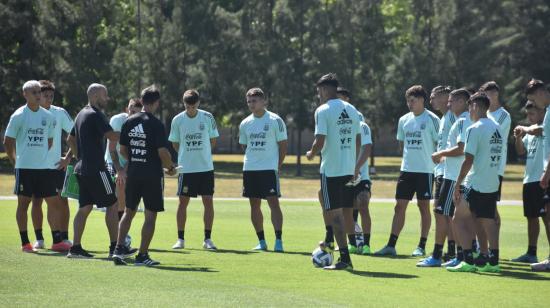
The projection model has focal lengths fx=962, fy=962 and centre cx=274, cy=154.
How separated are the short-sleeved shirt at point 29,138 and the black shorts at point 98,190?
1297 mm

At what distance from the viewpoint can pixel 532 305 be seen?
9641mm

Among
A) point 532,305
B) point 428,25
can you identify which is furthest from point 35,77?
point 532,305

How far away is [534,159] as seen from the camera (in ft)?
44.7

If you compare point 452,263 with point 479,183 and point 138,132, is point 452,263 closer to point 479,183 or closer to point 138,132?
point 479,183

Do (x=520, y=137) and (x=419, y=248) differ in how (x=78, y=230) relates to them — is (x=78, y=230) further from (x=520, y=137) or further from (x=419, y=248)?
(x=520, y=137)

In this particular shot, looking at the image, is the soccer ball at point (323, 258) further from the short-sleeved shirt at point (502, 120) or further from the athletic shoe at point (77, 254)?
the athletic shoe at point (77, 254)

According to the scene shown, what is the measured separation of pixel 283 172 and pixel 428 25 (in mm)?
10715

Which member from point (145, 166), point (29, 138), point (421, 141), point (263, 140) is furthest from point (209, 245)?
point (421, 141)

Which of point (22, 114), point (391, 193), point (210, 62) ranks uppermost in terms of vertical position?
point (210, 62)

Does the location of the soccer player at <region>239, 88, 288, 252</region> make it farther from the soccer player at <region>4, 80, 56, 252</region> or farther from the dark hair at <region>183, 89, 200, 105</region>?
the soccer player at <region>4, 80, 56, 252</region>

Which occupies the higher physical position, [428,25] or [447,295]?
[428,25]

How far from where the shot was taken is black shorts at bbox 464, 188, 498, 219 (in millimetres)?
11961

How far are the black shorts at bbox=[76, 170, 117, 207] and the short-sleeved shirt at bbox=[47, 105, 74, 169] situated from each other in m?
1.36

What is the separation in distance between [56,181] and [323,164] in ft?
14.0
